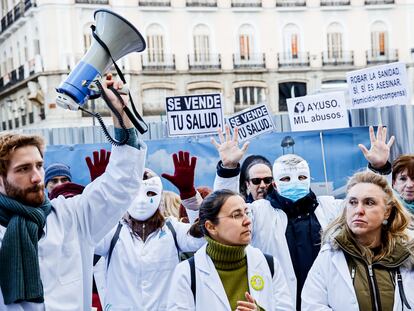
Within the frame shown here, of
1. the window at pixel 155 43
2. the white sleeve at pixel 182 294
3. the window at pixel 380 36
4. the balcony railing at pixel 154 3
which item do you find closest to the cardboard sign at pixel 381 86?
the white sleeve at pixel 182 294

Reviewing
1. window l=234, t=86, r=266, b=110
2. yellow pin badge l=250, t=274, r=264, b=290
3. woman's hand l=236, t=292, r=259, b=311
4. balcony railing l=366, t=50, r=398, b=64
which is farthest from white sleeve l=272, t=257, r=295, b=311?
balcony railing l=366, t=50, r=398, b=64

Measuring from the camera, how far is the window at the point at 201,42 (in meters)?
37.7

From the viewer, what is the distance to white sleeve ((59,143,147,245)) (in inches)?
133

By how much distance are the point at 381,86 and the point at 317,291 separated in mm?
5719

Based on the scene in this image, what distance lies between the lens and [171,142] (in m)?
9.04

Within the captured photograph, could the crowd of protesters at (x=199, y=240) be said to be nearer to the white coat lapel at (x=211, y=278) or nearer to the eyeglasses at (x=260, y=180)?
the white coat lapel at (x=211, y=278)

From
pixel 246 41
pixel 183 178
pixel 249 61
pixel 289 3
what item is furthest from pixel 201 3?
pixel 183 178

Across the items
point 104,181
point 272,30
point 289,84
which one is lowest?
point 104,181

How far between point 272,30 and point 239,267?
3556cm

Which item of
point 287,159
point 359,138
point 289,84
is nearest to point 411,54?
point 289,84

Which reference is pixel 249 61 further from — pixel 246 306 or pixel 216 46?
pixel 246 306

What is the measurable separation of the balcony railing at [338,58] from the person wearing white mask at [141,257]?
113 feet

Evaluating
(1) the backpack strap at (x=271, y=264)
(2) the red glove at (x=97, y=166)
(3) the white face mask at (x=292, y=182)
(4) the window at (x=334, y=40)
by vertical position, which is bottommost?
(1) the backpack strap at (x=271, y=264)

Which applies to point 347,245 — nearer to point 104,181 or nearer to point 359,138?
point 104,181
